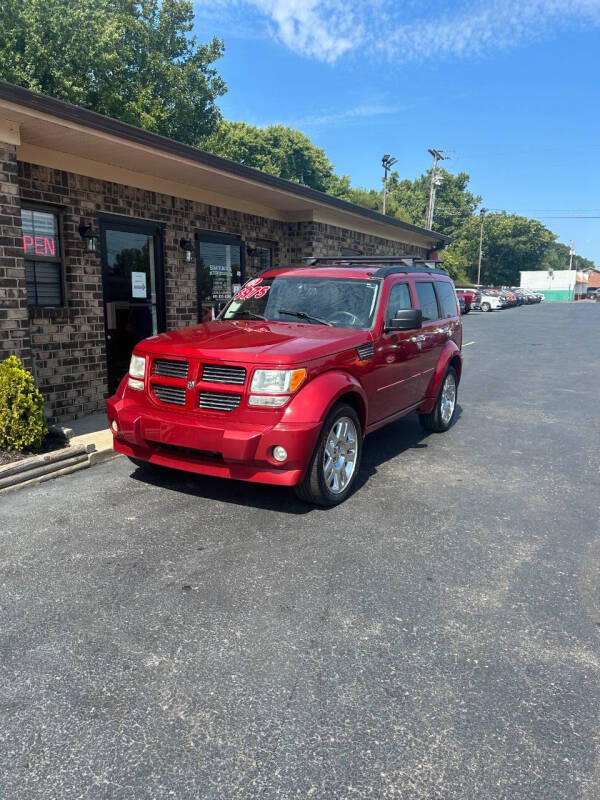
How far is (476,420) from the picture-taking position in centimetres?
830

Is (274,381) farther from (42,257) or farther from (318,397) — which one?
(42,257)

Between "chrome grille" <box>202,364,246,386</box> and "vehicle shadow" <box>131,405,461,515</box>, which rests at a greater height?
"chrome grille" <box>202,364,246,386</box>

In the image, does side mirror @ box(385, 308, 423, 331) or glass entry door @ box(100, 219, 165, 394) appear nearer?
side mirror @ box(385, 308, 423, 331)

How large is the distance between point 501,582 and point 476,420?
16.0 ft

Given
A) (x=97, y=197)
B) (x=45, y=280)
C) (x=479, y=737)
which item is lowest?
(x=479, y=737)

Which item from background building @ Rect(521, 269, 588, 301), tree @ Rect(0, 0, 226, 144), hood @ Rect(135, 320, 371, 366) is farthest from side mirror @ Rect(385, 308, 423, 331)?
background building @ Rect(521, 269, 588, 301)

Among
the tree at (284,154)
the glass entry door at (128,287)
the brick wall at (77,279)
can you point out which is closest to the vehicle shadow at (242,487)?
the brick wall at (77,279)

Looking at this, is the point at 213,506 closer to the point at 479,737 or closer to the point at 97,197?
the point at 479,737

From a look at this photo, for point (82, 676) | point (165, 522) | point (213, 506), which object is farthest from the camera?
point (213, 506)

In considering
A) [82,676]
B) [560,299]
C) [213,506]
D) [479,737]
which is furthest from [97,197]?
[560,299]

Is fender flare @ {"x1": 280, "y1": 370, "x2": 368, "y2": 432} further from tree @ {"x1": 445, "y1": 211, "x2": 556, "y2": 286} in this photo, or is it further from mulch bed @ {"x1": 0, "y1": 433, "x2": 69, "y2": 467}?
tree @ {"x1": 445, "y1": 211, "x2": 556, "y2": 286}

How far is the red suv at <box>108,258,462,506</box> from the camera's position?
4.40m

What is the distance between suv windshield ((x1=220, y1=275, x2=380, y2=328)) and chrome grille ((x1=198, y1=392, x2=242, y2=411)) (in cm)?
138

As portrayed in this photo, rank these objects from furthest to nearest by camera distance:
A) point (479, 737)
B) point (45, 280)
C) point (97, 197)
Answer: point (97, 197), point (45, 280), point (479, 737)
